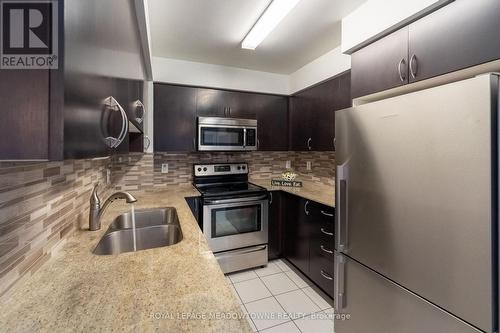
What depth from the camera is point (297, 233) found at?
238 cm

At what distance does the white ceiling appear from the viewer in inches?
63.9

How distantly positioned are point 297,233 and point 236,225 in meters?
0.65

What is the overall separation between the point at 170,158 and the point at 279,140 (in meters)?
1.40

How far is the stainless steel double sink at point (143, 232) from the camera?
134 cm

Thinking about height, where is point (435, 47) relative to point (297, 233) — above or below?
above

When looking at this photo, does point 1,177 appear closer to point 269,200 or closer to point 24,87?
point 24,87

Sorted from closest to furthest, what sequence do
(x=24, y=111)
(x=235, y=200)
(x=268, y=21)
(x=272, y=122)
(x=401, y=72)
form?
(x=24, y=111) < (x=401, y=72) < (x=268, y=21) < (x=235, y=200) < (x=272, y=122)

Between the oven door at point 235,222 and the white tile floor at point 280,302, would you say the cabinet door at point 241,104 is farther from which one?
the white tile floor at point 280,302

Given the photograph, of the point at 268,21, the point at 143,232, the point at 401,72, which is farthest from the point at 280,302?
the point at 268,21

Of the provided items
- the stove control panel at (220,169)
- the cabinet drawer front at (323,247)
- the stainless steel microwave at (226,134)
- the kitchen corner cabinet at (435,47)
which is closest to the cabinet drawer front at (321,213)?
the cabinet drawer front at (323,247)

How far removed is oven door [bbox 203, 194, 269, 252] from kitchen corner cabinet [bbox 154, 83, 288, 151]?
2.46 ft

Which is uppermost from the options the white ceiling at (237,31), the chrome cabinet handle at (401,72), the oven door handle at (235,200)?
the white ceiling at (237,31)

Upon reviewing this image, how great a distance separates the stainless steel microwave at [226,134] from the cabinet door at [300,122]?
53 centimetres

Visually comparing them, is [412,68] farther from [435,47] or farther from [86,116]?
[86,116]
